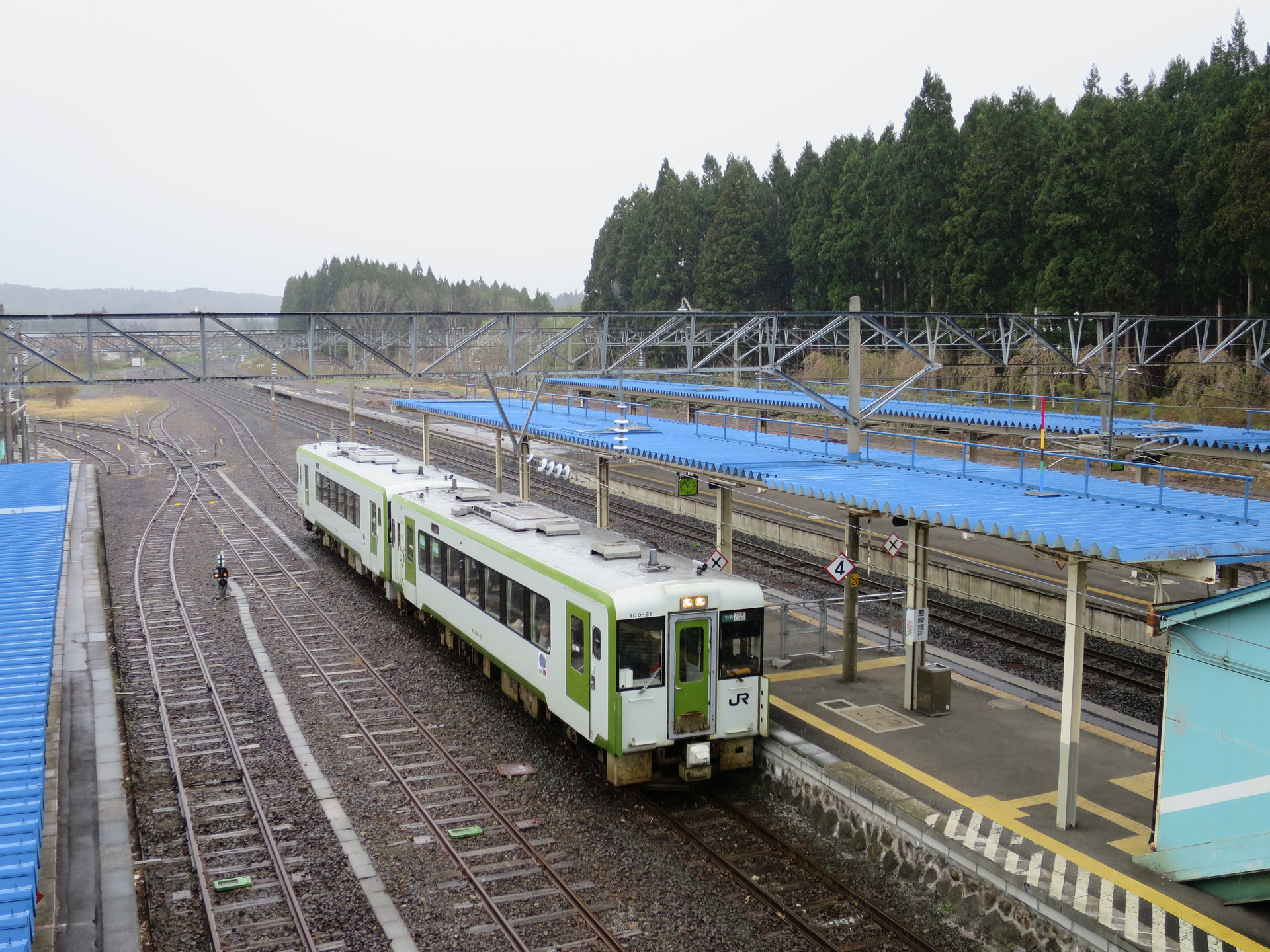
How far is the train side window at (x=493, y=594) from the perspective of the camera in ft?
42.8

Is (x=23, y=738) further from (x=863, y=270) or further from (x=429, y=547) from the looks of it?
(x=863, y=270)

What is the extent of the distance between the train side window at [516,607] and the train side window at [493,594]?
24 cm

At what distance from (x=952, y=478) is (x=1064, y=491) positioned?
1.59 m

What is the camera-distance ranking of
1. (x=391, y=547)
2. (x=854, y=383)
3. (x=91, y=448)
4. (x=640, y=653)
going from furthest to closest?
(x=91, y=448), (x=391, y=547), (x=854, y=383), (x=640, y=653)

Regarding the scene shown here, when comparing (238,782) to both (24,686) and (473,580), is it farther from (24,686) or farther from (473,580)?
(473,580)

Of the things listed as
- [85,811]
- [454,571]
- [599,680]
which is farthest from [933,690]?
[85,811]

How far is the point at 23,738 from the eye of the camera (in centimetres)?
802

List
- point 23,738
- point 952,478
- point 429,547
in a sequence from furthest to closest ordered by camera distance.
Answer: point 429,547, point 952,478, point 23,738

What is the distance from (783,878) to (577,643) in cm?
304

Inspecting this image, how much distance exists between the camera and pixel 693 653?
10.6 m

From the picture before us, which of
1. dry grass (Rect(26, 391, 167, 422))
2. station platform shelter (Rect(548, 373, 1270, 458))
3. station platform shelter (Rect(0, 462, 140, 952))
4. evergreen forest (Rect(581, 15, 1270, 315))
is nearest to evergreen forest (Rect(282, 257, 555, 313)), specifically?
dry grass (Rect(26, 391, 167, 422))

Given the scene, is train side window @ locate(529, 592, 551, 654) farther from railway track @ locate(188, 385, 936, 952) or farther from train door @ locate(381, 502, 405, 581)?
train door @ locate(381, 502, 405, 581)

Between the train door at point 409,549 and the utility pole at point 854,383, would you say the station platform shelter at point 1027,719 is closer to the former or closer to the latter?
the utility pole at point 854,383

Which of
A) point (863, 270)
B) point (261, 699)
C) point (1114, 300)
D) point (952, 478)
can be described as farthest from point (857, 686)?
point (863, 270)
